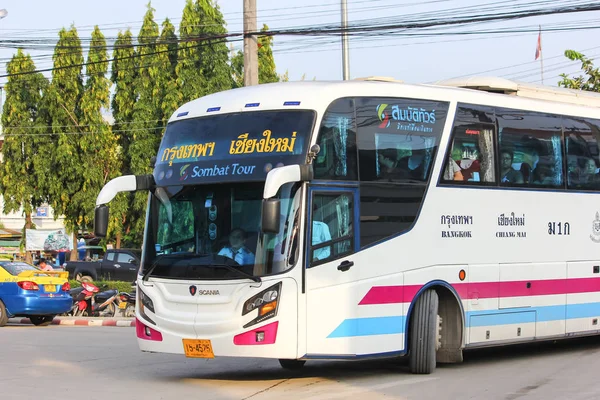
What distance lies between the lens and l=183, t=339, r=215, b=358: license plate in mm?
10836

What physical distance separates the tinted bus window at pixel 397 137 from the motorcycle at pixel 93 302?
1562 cm

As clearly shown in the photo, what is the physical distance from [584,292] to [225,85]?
1252 inches

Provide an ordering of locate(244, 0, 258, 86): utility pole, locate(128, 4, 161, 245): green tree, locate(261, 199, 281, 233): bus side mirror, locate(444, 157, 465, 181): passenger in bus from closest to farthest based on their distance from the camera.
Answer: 1. locate(261, 199, 281, 233): bus side mirror
2. locate(444, 157, 465, 181): passenger in bus
3. locate(244, 0, 258, 86): utility pole
4. locate(128, 4, 161, 245): green tree

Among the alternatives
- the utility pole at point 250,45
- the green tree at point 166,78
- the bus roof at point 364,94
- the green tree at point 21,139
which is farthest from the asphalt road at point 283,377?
the green tree at point 21,139

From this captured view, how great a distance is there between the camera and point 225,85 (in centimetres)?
4441

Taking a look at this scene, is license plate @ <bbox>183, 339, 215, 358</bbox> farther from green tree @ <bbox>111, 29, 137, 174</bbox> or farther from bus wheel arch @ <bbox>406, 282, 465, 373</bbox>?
green tree @ <bbox>111, 29, 137, 174</bbox>

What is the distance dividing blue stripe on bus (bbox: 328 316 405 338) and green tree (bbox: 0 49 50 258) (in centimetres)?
3713

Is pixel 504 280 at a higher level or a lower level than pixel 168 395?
higher

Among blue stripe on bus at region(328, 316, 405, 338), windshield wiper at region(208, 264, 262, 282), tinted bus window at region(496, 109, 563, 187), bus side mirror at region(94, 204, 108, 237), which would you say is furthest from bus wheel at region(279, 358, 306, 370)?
tinted bus window at region(496, 109, 563, 187)

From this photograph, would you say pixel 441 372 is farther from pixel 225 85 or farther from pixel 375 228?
pixel 225 85

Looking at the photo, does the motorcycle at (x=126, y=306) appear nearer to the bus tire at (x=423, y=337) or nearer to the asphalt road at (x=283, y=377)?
the asphalt road at (x=283, y=377)

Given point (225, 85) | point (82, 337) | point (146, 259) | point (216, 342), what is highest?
point (225, 85)

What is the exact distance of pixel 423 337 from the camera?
11.9 metres

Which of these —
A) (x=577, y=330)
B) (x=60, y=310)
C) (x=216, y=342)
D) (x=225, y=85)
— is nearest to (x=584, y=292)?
(x=577, y=330)
